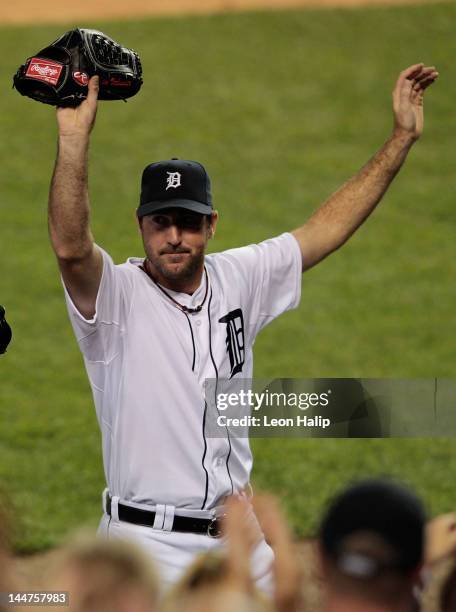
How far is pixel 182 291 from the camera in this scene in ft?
14.6

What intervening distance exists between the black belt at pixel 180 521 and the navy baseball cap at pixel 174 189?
108 centimetres

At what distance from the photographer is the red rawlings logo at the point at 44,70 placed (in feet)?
13.1

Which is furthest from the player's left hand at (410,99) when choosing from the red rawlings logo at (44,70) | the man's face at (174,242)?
the red rawlings logo at (44,70)

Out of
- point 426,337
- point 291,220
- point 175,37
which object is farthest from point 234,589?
point 175,37

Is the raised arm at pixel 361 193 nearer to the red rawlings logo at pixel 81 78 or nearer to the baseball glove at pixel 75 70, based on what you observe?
the baseball glove at pixel 75 70

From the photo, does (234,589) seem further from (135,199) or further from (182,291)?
(135,199)

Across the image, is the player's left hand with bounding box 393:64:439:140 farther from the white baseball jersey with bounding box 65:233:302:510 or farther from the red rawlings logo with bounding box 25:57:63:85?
the red rawlings logo with bounding box 25:57:63:85

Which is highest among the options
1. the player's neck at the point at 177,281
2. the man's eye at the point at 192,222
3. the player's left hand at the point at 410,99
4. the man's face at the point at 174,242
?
the player's left hand at the point at 410,99

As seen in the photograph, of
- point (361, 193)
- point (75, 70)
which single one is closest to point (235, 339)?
point (361, 193)

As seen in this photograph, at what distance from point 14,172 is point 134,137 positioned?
200 centimetres

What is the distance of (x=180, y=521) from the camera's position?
13.9 feet

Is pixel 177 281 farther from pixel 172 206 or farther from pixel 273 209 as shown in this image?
pixel 273 209

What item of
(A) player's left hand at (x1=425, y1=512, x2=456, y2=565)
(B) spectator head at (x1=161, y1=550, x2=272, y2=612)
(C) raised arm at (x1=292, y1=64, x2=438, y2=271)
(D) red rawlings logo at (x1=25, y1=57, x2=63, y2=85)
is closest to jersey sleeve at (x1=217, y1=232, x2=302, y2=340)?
(C) raised arm at (x1=292, y1=64, x2=438, y2=271)

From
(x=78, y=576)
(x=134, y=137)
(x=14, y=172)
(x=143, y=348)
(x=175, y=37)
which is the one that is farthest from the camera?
(x=175, y=37)
